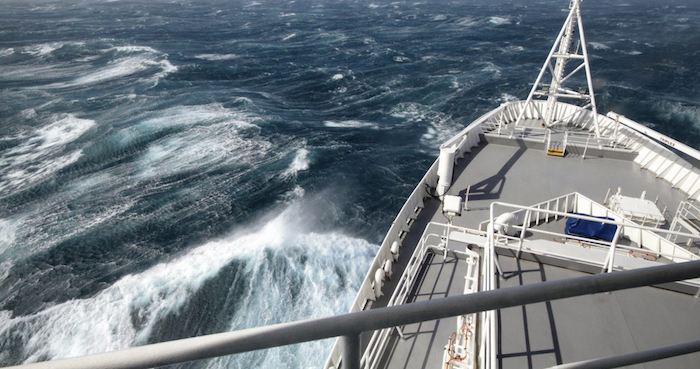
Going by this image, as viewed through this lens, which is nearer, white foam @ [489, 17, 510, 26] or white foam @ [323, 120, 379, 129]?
white foam @ [323, 120, 379, 129]

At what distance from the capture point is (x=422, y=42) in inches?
2918

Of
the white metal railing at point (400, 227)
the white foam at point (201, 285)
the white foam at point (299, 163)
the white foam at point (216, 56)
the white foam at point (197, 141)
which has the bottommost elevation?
the white foam at point (201, 285)

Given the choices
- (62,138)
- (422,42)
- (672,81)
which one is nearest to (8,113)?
(62,138)

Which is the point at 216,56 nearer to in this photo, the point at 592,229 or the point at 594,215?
the point at 594,215

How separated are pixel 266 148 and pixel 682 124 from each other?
38.8 metres

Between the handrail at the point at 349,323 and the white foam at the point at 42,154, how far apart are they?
112ft

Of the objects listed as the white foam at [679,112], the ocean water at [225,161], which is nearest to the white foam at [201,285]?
the ocean water at [225,161]

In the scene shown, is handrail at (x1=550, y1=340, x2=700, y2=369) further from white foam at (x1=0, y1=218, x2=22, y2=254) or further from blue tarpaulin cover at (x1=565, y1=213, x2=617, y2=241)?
white foam at (x1=0, y1=218, x2=22, y2=254)

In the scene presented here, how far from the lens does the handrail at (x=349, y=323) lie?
1.55m

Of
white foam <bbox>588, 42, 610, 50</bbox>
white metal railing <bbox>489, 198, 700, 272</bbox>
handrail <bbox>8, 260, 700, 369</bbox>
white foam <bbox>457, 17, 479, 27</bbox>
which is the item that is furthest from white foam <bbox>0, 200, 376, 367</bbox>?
white foam <bbox>457, 17, 479, 27</bbox>

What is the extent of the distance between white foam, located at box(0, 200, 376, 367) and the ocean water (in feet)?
0.28

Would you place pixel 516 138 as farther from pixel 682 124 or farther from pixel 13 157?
pixel 13 157

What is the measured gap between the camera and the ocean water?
17.7m

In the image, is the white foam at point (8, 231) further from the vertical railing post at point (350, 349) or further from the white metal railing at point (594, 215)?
the vertical railing post at point (350, 349)
